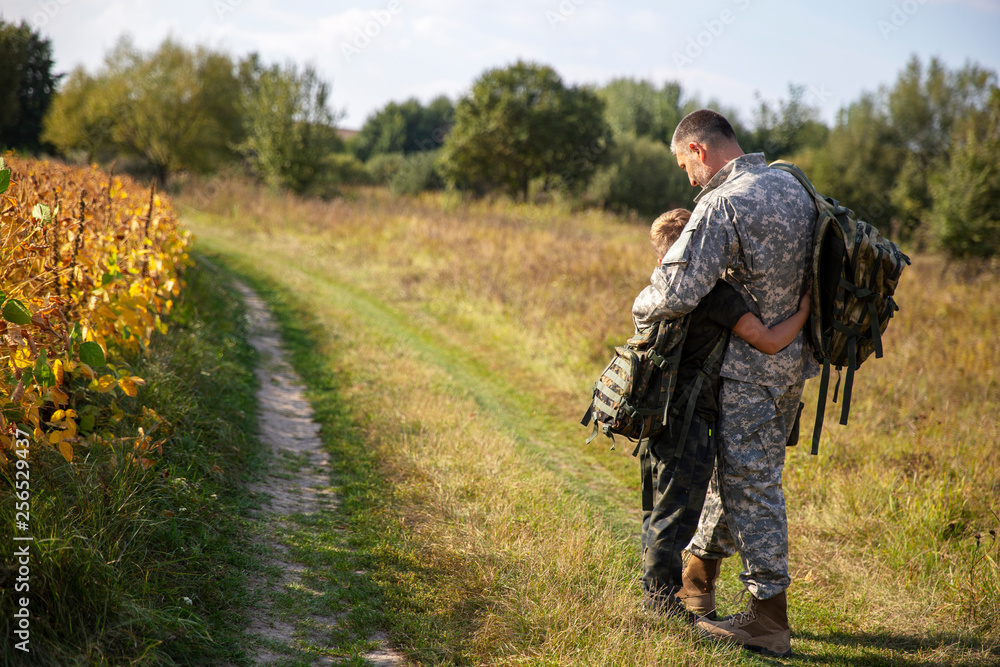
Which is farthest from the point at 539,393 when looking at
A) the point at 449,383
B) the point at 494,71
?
the point at 494,71

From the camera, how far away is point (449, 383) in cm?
679

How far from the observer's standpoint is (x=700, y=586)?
3.27m

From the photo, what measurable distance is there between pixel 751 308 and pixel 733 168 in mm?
695

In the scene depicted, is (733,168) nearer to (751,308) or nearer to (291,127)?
(751,308)

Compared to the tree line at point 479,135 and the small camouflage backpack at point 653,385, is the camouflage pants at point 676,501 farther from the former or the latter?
the tree line at point 479,135

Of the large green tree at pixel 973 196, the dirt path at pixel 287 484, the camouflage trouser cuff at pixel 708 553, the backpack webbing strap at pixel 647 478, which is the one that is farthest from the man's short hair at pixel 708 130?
the large green tree at pixel 973 196

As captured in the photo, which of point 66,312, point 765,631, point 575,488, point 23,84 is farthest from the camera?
point 23,84

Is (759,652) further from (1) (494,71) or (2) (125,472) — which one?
(1) (494,71)

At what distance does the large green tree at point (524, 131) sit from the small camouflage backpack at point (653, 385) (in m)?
27.0

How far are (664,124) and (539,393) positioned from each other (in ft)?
123

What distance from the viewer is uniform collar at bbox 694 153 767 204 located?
2.99 m

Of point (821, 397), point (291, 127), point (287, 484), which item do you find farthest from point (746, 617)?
point (291, 127)

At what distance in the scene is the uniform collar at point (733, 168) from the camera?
2990 millimetres

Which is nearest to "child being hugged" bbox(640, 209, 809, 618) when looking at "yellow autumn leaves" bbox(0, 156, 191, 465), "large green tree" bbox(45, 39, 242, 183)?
"yellow autumn leaves" bbox(0, 156, 191, 465)
